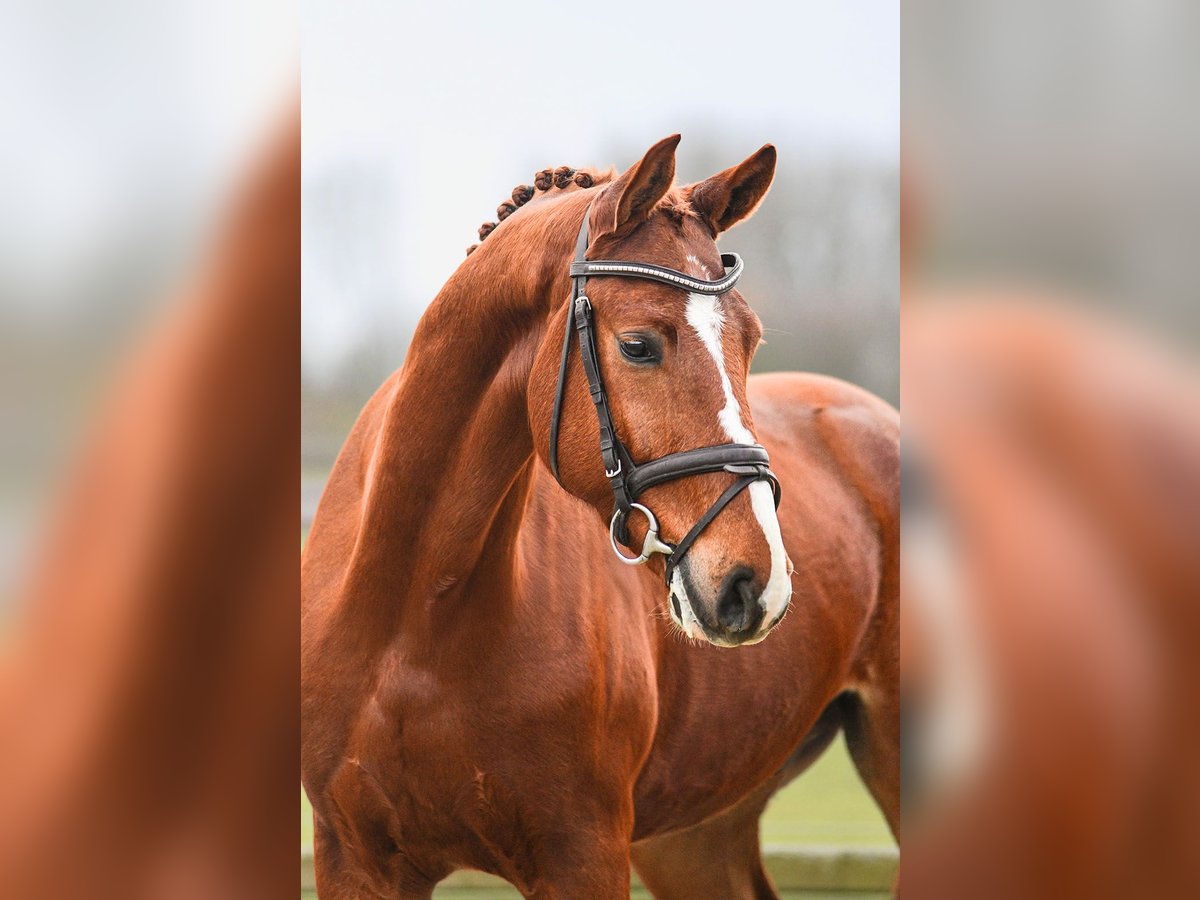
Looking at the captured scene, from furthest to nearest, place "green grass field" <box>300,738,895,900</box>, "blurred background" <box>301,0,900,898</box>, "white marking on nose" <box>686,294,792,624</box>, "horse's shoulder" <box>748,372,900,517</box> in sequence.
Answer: "horse's shoulder" <box>748,372,900,517</box>, "green grass field" <box>300,738,895,900</box>, "blurred background" <box>301,0,900,898</box>, "white marking on nose" <box>686,294,792,624</box>

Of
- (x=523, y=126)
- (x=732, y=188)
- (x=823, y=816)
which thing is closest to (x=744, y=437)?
(x=732, y=188)

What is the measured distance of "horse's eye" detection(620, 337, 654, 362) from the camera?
40.6 inches

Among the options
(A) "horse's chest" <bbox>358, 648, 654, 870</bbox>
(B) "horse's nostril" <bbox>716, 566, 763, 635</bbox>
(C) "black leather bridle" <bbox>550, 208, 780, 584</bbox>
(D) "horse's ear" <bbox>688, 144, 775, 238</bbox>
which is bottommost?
(A) "horse's chest" <bbox>358, 648, 654, 870</bbox>

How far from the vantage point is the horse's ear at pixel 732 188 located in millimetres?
1103

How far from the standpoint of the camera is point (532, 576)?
4.16 feet

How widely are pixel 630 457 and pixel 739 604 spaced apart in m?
0.18

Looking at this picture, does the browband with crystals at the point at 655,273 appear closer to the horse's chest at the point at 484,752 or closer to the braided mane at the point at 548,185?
the braided mane at the point at 548,185

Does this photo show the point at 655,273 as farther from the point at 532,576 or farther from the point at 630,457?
the point at 532,576
